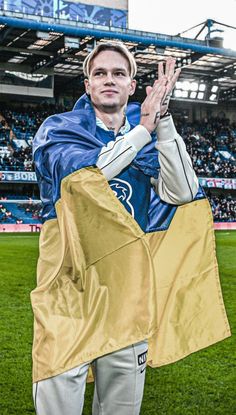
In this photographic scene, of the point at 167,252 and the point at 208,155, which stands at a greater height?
the point at 167,252

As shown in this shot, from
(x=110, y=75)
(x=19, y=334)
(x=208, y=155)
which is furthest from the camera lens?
(x=208, y=155)

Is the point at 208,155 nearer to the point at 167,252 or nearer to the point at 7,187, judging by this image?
the point at 7,187

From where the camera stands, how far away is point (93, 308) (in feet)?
8.59

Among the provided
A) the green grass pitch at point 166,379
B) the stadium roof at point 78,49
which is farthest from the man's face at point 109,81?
the stadium roof at point 78,49

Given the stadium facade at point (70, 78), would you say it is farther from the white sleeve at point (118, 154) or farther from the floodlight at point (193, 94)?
the white sleeve at point (118, 154)

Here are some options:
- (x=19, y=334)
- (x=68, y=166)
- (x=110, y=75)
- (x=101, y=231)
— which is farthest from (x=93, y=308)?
(x=19, y=334)

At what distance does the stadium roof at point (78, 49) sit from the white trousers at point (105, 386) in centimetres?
3102

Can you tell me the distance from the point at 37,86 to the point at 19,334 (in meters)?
34.2

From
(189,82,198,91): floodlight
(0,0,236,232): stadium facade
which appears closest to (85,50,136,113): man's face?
(0,0,236,232): stadium facade

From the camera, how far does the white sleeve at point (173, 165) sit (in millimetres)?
2752

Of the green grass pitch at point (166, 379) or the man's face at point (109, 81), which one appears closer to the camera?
the man's face at point (109, 81)

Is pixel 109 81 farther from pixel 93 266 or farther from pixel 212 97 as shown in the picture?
pixel 212 97

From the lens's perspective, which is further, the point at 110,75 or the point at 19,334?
the point at 19,334

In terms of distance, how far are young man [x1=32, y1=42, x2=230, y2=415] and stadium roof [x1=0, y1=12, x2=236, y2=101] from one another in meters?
30.7
